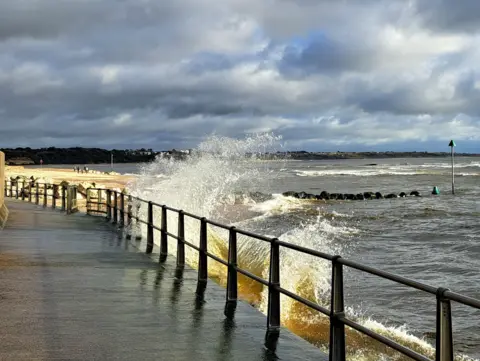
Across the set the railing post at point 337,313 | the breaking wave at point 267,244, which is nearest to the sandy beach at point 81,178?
the breaking wave at point 267,244

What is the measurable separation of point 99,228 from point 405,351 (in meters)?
15.9

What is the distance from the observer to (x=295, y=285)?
48.3ft

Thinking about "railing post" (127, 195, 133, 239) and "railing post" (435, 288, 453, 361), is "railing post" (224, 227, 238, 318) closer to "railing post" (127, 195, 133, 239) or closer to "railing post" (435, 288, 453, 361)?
"railing post" (435, 288, 453, 361)

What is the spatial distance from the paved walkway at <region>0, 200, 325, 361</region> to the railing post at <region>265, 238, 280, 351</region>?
97 mm

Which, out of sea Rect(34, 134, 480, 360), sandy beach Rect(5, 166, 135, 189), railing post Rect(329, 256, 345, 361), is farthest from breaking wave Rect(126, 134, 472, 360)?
sandy beach Rect(5, 166, 135, 189)

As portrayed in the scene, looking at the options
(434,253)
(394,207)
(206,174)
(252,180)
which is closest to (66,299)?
(434,253)

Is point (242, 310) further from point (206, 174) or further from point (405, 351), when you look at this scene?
point (206, 174)

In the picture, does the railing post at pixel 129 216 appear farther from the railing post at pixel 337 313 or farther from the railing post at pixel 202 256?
the railing post at pixel 337 313

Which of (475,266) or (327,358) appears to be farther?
(475,266)

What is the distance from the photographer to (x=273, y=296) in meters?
7.28

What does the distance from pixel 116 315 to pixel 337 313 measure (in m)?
3.18

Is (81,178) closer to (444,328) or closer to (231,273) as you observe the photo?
(231,273)

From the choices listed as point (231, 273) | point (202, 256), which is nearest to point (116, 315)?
point (231, 273)

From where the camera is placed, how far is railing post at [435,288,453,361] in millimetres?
4266
